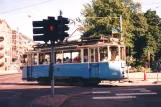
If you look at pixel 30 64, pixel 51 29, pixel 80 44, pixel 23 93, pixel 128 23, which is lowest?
pixel 23 93

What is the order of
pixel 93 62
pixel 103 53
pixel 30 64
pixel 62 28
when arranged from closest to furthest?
pixel 62 28
pixel 93 62
pixel 103 53
pixel 30 64

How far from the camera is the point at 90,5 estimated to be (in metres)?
43.8

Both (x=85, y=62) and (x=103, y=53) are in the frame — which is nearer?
(x=103, y=53)

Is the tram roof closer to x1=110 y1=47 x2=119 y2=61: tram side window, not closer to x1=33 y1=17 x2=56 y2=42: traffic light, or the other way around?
x1=110 y1=47 x2=119 y2=61: tram side window

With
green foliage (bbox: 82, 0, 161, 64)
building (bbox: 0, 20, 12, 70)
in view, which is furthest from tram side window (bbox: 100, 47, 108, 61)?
building (bbox: 0, 20, 12, 70)

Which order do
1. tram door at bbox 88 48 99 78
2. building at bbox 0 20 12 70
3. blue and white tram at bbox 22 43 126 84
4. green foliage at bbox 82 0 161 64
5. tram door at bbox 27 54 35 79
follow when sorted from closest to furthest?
1. blue and white tram at bbox 22 43 126 84
2. tram door at bbox 88 48 99 78
3. tram door at bbox 27 54 35 79
4. green foliage at bbox 82 0 161 64
5. building at bbox 0 20 12 70

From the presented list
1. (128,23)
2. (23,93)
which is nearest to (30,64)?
(23,93)

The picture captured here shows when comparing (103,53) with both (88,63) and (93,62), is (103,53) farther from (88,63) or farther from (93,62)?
(88,63)

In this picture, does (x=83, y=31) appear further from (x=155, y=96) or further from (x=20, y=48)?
(x=20, y=48)

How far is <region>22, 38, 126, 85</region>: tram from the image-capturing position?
2028 centimetres

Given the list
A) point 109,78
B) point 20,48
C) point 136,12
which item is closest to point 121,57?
point 109,78

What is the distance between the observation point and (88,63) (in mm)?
20984

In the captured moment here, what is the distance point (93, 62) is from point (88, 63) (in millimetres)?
403

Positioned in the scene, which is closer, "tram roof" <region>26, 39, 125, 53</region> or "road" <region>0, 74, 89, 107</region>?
"road" <region>0, 74, 89, 107</region>
